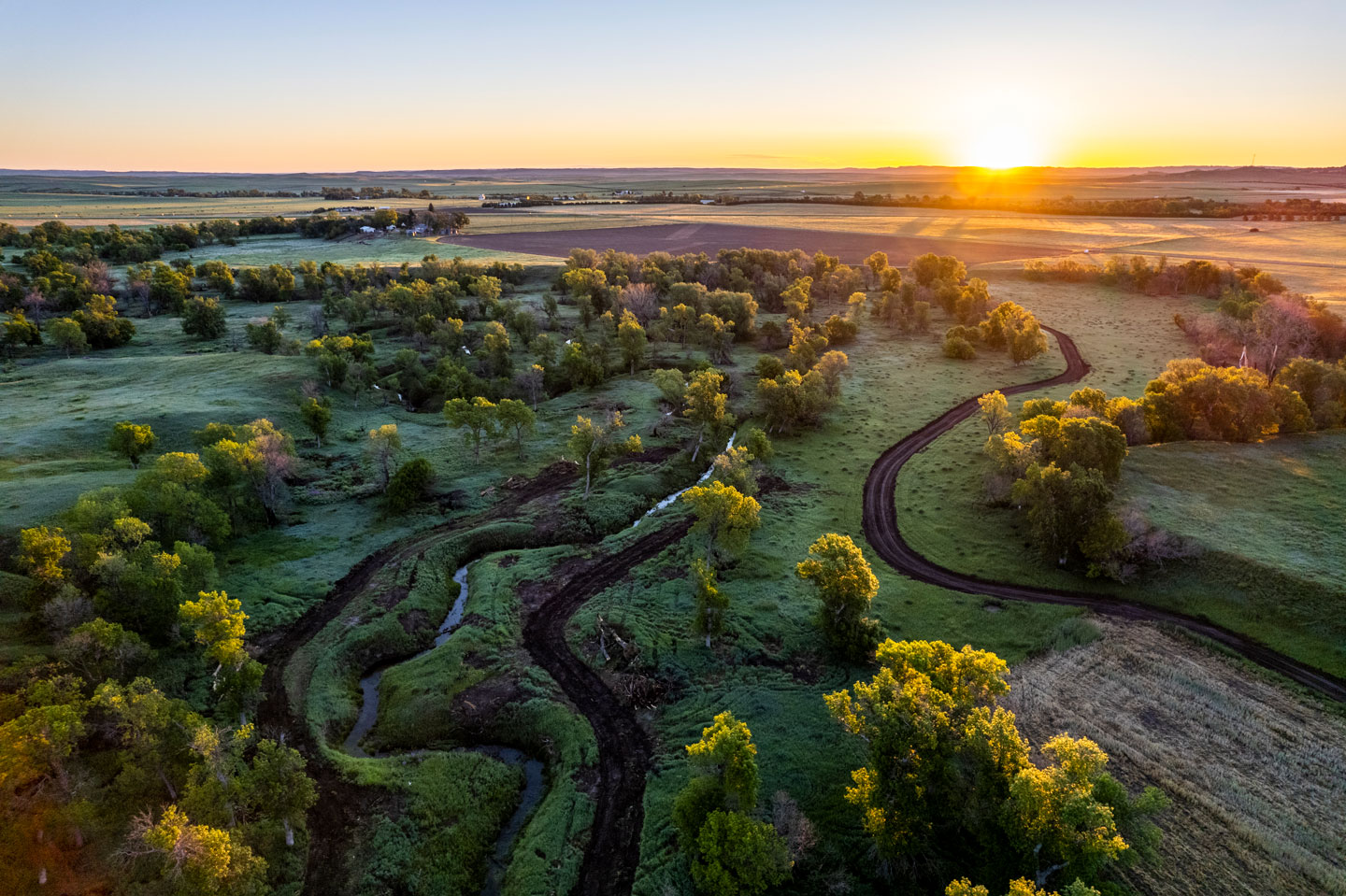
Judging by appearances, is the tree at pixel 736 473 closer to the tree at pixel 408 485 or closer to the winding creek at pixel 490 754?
the winding creek at pixel 490 754

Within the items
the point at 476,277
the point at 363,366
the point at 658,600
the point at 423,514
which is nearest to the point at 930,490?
the point at 658,600

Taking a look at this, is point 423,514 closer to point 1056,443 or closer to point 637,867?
point 637,867

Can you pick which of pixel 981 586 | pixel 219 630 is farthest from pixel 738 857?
pixel 981 586

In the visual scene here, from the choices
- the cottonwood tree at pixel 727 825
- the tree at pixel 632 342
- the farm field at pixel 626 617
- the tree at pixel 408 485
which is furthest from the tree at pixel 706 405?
the cottonwood tree at pixel 727 825

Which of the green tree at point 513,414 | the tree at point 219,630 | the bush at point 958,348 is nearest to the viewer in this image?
the tree at point 219,630

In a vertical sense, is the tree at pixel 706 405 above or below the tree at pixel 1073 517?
above

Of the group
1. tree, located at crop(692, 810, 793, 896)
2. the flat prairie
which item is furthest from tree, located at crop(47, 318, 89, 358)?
the flat prairie

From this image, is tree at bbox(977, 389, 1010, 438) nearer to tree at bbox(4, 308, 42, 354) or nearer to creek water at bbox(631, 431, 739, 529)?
creek water at bbox(631, 431, 739, 529)
